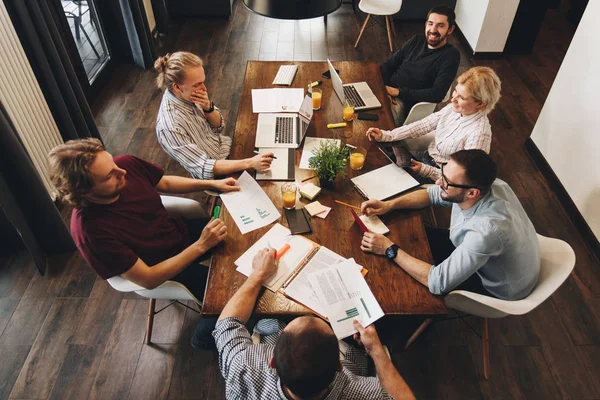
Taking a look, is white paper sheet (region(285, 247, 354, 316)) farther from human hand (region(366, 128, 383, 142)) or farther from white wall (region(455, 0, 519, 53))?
white wall (region(455, 0, 519, 53))

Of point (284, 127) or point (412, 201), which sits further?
point (284, 127)

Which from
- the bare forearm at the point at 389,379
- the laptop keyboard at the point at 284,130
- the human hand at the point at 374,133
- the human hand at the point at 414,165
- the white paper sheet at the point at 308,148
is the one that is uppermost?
the human hand at the point at 374,133

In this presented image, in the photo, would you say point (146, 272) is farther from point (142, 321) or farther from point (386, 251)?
point (386, 251)

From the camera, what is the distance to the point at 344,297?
6.03ft

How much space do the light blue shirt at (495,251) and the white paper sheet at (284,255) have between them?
0.59 meters

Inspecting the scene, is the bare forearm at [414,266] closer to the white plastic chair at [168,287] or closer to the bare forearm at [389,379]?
the bare forearm at [389,379]

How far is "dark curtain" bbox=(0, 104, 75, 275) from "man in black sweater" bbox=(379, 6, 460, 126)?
2.50 metres

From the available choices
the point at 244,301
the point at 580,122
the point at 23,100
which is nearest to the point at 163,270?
the point at 244,301

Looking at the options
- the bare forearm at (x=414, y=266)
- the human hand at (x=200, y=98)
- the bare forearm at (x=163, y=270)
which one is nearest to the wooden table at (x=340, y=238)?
the bare forearm at (x=414, y=266)

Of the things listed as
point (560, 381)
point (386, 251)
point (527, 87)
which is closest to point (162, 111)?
point (386, 251)

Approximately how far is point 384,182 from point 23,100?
236cm

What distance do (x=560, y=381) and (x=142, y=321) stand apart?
241 cm

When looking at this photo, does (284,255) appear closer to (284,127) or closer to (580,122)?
(284,127)

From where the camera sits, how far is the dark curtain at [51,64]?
268 cm
